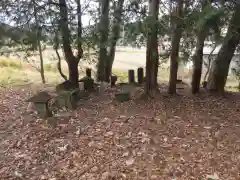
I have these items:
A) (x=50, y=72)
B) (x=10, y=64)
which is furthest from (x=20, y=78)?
(x=10, y=64)

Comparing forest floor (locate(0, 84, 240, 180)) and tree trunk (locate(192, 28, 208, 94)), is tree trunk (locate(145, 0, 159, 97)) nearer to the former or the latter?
forest floor (locate(0, 84, 240, 180))

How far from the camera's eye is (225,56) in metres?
6.18

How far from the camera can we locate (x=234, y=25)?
16.9ft

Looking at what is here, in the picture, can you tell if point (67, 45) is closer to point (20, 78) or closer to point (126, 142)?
point (126, 142)

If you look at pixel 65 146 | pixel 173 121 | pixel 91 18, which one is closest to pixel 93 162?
pixel 65 146

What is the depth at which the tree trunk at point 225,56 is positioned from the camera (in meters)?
Answer: 5.26

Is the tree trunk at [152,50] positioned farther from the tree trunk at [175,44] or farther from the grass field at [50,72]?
the grass field at [50,72]

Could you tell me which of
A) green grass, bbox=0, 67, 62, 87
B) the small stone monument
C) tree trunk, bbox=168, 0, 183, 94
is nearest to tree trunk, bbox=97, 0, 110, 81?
tree trunk, bbox=168, 0, 183, 94

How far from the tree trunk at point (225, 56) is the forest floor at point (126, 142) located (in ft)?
2.71

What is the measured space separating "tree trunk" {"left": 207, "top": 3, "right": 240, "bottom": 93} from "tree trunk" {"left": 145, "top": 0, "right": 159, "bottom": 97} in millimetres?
1324

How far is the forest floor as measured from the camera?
3695 mm

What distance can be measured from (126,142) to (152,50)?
1.95 meters

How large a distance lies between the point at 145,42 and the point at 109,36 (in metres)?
0.76

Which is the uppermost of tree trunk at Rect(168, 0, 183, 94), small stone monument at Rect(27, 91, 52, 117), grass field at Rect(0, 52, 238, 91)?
tree trunk at Rect(168, 0, 183, 94)
